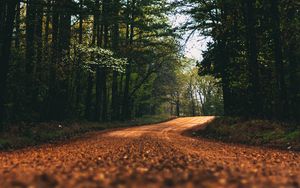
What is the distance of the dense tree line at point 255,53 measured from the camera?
18125 mm

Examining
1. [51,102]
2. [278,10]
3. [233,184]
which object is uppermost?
[278,10]

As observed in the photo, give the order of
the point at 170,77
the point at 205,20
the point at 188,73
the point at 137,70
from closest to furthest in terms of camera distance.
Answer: the point at 205,20
the point at 137,70
the point at 170,77
the point at 188,73

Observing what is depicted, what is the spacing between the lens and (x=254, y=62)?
19.8 metres

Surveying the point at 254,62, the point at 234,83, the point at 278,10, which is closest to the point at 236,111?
the point at 234,83

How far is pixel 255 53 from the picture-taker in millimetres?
19766

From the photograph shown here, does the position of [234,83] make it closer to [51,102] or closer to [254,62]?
[254,62]

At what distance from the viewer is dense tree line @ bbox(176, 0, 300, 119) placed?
714 inches

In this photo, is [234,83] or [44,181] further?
[234,83]

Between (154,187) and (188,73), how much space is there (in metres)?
84.3

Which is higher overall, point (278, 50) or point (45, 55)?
point (45, 55)

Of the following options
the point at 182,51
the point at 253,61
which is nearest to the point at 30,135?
the point at 253,61

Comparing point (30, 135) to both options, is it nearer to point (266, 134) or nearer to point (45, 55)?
point (45, 55)

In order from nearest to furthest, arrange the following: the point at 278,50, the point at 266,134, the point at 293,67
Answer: the point at 266,134 → the point at 278,50 → the point at 293,67

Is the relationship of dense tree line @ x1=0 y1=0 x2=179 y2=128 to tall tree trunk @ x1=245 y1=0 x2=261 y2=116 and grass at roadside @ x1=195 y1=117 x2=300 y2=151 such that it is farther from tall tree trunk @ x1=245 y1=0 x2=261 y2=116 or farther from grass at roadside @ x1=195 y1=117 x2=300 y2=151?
grass at roadside @ x1=195 y1=117 x2=300 y2=151
